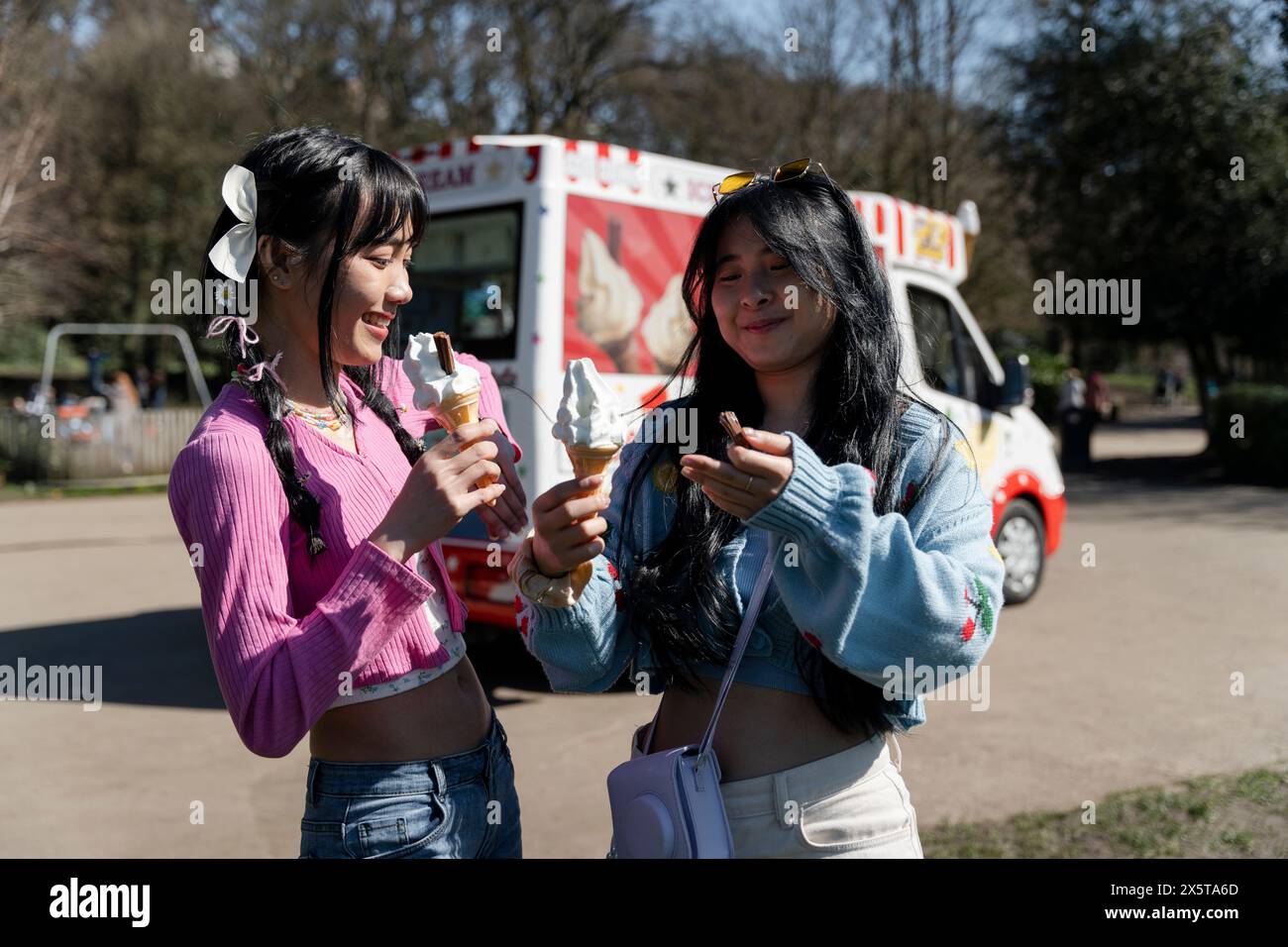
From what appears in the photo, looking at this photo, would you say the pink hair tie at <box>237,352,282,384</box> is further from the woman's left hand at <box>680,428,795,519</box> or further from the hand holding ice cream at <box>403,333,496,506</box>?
the woman's left hand at <box>680,428,795,519</box>

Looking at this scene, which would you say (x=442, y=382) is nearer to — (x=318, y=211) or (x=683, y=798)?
(x=318, y=211)

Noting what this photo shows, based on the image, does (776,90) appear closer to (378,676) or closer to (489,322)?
(489,322)

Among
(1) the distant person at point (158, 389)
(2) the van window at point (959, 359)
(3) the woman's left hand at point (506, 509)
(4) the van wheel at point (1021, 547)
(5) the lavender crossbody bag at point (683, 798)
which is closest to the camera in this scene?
(5) the lavender crossbody bag at point (683, 798)

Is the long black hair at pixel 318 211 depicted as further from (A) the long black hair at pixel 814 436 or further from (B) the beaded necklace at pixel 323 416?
(A) the long black hair at pixel 814 436

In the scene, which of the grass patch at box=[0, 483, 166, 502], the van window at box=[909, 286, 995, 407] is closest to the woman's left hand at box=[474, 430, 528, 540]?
the van window at box=[909, 286, 995, 407]

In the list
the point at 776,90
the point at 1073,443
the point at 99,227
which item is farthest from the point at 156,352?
the point at 1073,443

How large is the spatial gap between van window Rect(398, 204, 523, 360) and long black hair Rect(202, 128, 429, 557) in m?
4.39

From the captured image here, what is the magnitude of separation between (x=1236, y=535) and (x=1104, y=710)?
24.5ft

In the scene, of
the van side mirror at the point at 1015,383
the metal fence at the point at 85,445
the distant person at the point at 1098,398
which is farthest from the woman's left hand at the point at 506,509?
the distant person at the point at 1098,398

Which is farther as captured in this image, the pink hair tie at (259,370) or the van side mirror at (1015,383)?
the van side mirror at (1015,383)

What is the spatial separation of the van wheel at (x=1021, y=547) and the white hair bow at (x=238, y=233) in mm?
7442

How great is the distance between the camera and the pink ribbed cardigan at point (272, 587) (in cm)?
170

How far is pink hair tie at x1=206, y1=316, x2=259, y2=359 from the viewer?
196cm

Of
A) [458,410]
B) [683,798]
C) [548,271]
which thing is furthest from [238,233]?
[548,271]
